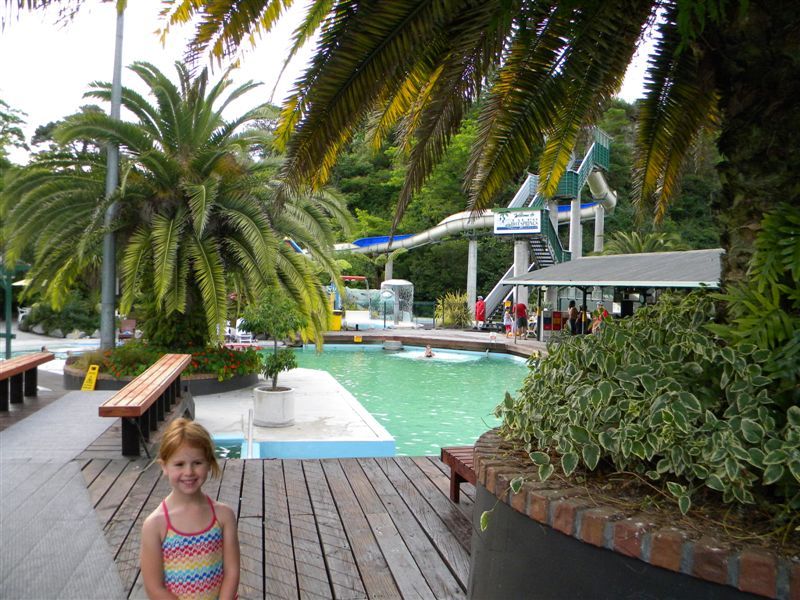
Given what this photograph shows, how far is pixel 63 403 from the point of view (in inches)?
313

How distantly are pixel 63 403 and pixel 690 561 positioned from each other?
25.0ft

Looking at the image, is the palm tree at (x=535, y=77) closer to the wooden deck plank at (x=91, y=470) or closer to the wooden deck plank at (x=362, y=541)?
the wooden deck plank at (x=362, y=541)

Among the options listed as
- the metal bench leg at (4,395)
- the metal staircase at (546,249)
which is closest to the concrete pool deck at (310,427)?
the metal bench leg at (4,395)

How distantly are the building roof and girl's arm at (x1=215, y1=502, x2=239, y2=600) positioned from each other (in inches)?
538

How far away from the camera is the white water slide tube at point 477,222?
93.9 ft

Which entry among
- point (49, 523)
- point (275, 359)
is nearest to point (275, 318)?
point (275, 359)

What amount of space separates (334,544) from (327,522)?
1.18 ft

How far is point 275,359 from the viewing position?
9.67 metres

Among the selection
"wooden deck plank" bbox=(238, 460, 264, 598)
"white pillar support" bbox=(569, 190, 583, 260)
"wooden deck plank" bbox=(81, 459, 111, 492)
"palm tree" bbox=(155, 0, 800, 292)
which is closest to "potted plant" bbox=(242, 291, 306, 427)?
"wooden deck plank" bbox=(238, 460, 264, 598)

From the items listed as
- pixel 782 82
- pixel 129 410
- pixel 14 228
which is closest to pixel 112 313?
pixel 14 228

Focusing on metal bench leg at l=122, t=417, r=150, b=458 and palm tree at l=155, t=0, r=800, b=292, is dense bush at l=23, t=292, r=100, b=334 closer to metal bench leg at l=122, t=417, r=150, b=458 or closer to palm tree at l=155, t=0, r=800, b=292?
metal bench leg at l=122, t=417, r=150, b=458

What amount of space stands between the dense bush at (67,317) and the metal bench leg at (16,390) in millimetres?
19155

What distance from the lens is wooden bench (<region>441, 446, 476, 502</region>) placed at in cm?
436

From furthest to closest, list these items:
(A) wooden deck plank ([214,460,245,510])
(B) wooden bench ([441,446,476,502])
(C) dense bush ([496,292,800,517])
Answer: (A) wooden deck plank ([214,460,245,510]) < (B) wooden bench ([441,446,476,502]) < (C) dense bush ([496,292,800,517])
